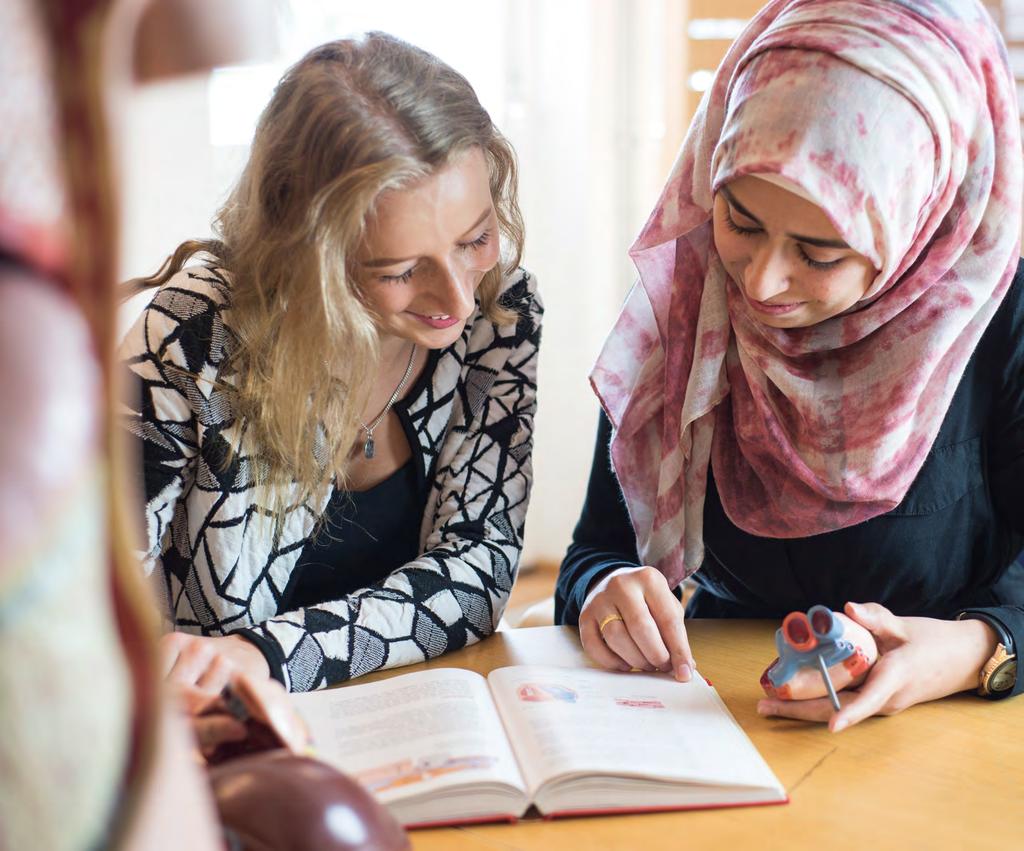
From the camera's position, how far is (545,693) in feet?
3.46

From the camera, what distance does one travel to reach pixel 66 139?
0.36m

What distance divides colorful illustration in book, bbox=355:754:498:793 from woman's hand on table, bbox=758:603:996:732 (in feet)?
1.04

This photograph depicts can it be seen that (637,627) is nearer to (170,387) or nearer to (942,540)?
(942,540)

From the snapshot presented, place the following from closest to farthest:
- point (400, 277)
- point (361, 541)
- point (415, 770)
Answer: point (415, 770) → point (400, 277) → point (361, 541)

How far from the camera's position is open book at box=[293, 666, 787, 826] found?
2.88ft

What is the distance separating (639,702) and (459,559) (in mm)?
360

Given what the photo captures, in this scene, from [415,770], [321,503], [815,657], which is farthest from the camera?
[321,503]

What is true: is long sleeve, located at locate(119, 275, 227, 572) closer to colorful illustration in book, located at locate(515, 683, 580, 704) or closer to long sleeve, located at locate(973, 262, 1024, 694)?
colorful illustration in book, located at locate(515, 683, 580, 704)

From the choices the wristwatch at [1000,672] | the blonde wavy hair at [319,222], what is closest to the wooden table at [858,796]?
the wristwatch at [1000,672]

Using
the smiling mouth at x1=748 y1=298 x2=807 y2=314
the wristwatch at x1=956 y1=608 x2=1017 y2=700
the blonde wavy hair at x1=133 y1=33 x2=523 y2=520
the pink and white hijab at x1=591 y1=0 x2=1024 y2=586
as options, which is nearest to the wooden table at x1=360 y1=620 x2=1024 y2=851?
the wristwatch at x1=956 y1=608 x2=1017 y2=700

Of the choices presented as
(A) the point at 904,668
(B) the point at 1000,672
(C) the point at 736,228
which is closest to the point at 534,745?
(A) the point at 904,668

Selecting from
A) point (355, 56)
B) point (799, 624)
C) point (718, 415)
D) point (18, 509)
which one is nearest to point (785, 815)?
point (799, 624)

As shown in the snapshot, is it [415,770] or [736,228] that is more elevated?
[736,228]

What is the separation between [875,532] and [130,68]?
110 centimetres
